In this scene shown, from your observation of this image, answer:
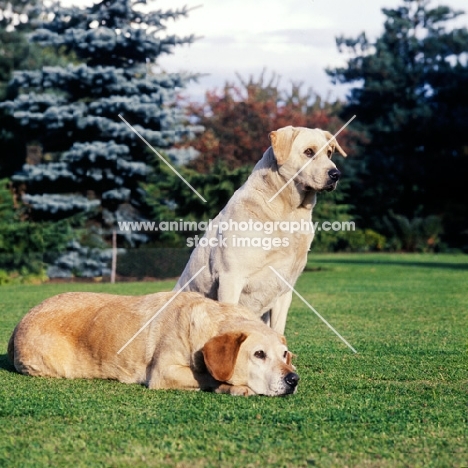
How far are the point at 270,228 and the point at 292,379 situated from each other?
1851mm

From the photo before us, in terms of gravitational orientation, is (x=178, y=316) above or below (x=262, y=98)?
below

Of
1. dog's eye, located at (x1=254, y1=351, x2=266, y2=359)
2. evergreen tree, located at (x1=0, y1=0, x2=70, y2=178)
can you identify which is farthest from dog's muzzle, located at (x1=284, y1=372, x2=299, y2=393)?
evergreen tree, located at (x1=0, y1=0, x2=70, y2=178)

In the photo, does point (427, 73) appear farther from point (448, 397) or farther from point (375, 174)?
point (448, 397)

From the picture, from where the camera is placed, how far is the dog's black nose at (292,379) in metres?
5.24

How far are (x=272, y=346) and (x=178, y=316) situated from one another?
0.79 m

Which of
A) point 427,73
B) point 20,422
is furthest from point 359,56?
point 20,422

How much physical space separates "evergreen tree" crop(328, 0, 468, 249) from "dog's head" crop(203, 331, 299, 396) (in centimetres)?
3638

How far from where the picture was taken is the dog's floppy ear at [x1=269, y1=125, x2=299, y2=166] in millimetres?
6797

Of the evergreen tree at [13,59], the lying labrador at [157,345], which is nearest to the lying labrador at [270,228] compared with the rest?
the lying labrador at [157,345]

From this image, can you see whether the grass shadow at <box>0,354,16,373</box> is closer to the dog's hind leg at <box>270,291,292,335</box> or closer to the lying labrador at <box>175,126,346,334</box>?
the lying labrador at <box>175,126,346,334</box>

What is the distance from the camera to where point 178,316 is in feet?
19.2

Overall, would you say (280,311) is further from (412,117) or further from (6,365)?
(412,117)

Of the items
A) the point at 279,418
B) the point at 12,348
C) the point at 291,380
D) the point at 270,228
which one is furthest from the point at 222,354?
the point at 12,348

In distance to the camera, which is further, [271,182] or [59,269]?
[59,269]
